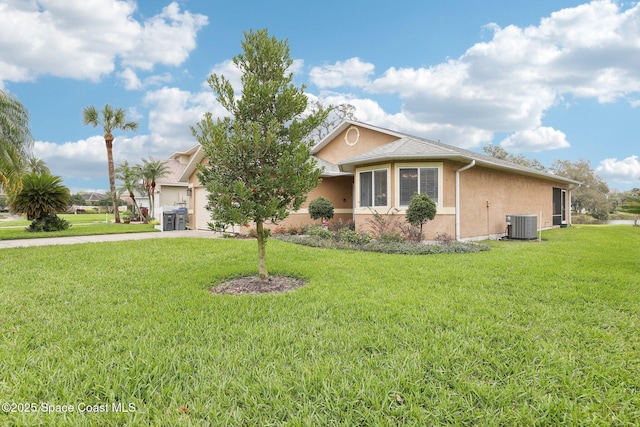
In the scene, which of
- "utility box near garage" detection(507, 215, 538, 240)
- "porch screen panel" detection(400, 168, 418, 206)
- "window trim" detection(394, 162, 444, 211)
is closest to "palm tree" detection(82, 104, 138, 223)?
"window trim" detection(394, 162, 444, 211)

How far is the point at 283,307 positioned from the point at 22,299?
13.9 feet

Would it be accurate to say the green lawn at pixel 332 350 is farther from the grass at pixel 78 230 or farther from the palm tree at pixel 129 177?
the palm tree at pixel 129 177

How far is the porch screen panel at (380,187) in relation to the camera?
12.0m

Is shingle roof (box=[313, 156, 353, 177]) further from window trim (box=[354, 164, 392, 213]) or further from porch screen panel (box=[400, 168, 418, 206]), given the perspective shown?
porch screen panel (box=[400, 168, 418, 206])

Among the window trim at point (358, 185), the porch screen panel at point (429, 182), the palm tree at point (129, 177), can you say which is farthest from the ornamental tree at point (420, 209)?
the palm tree at point (129, 177)

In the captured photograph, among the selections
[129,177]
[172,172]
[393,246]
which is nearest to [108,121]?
[129,177]

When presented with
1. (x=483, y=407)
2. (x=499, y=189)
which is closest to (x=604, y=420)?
(x=483, y=407)

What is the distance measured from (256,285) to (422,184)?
25.6 feet

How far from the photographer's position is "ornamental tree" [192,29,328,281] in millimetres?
5191

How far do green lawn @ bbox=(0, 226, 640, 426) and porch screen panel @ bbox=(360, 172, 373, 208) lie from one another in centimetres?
645

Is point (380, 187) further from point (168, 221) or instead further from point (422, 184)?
point (168, 221)

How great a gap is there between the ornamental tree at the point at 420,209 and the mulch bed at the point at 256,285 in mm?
5510

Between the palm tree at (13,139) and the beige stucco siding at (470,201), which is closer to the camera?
the palm tree at (13,139)

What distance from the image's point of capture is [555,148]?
18.9 meters
